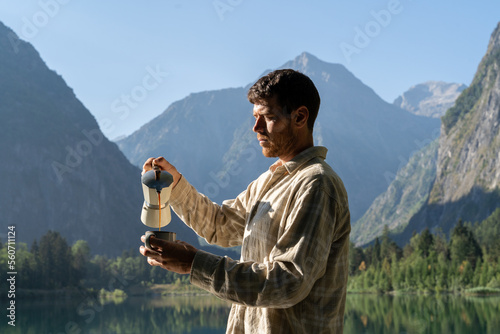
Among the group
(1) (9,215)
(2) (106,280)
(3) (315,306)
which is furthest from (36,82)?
(3) (315,306)

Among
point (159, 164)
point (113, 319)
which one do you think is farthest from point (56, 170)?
point (159, 164)

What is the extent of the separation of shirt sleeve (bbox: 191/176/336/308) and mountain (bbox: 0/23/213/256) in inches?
4813

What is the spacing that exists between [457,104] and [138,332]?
11707 cm

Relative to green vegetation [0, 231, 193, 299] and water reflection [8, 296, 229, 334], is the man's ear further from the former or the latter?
green vegetation [0, 231, 193, 299]

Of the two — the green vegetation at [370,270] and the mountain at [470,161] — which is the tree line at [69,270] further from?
the mountain at [470,161]

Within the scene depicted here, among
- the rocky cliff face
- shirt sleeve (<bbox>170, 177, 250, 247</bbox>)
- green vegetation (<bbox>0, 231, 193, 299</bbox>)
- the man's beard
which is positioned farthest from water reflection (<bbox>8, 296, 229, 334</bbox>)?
the rocky cliff face

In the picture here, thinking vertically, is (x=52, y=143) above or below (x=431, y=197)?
above

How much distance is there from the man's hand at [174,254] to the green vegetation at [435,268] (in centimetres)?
6956

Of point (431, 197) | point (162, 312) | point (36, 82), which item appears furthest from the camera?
point (36, 82)

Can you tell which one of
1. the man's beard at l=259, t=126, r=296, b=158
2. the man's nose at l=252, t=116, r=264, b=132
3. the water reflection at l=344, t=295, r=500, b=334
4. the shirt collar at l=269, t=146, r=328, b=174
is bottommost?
the water reflection at l=344, t=295, r=500, b=334

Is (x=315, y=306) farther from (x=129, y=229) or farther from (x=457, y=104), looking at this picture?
(x=457, y=104)

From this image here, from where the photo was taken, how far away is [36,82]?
497 ft

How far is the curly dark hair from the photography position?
1939 mm

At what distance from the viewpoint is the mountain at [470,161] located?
110 meters
